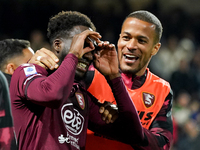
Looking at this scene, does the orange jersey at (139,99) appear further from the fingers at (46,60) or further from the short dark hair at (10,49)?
the short dark hair at (10,49)

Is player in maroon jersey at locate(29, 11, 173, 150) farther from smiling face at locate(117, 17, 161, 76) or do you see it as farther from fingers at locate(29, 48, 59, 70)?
fingers at locate(29, 48, 59, 70)

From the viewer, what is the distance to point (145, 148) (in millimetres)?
2531

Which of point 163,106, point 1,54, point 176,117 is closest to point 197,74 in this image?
point 176,117

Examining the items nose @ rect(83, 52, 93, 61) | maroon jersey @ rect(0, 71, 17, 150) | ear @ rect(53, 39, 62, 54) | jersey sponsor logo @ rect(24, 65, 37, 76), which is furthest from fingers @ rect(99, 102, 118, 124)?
maroon jersey @ rect(0, 71, 17, 150)

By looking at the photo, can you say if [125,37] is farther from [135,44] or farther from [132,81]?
[132,81]

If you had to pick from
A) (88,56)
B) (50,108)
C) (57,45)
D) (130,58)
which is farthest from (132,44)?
(50,108)

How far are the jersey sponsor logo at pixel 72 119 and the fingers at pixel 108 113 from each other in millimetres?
224

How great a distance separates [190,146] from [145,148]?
4185mm

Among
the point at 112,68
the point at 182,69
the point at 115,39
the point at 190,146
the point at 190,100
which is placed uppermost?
the point at 112,68

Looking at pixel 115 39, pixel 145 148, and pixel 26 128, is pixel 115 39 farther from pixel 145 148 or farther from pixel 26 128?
pixel 26 128

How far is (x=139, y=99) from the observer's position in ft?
9.36

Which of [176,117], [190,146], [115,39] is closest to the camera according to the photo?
[190,146]

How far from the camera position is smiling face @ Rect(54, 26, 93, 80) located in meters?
2.33

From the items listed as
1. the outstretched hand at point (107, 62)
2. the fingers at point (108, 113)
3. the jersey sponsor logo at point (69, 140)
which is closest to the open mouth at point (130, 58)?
the outstretched hand at point (107, 62)
